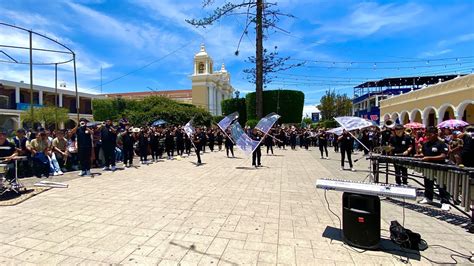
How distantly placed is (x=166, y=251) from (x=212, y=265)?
80 cm

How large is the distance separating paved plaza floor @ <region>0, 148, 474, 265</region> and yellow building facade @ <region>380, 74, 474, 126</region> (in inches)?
774

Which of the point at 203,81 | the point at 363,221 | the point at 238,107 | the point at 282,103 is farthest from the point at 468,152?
the point at 203,81

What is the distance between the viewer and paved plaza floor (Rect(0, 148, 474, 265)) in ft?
13.2

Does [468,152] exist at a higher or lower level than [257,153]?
higher

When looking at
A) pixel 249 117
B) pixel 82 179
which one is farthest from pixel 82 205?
pixel 249 117

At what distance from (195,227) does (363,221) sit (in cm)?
275

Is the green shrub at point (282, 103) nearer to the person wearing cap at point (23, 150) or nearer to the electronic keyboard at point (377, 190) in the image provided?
the person wearing cap at point (23, 150)

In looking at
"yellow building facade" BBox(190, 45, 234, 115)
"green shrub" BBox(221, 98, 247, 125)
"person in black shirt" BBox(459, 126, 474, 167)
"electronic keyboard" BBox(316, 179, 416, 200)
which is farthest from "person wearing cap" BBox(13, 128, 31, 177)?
"yellow building facade" BBox(190, 45, 234, 115)

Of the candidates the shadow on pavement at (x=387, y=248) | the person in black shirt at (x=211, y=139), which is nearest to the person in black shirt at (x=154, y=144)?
the person in black shirt at (x=211, y=139)

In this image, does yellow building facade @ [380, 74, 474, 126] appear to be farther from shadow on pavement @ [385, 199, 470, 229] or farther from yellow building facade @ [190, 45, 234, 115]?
yellow building facade @ [190, 45, 234, 115]

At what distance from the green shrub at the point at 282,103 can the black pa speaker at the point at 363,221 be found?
30.3 metres

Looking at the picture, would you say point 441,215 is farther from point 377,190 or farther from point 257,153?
point 257,153

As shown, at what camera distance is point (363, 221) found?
13.9ft

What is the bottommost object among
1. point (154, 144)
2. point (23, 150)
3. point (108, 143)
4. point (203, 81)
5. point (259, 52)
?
point (154, 144)
